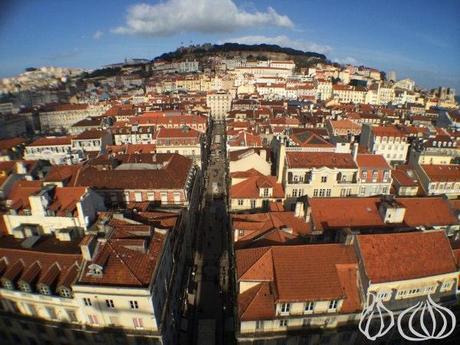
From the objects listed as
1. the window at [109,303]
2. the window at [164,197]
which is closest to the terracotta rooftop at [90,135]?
the window at [164,197]

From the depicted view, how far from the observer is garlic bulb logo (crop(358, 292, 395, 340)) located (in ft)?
100

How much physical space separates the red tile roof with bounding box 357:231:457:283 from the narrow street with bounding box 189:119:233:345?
2051 centimetres

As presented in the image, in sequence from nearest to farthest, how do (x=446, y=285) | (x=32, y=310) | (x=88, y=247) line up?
1. (x=88, y=247)
2. (x=32, y=310)
3. (x=446, y=285)

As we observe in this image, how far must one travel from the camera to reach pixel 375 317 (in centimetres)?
3131

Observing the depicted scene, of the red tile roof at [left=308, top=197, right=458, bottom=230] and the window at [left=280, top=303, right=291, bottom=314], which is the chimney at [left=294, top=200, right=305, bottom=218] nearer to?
the red tile roof at [left=308, top=197, right=458, bottom=230]

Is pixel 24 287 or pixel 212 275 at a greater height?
pixel 24 287

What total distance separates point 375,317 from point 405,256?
7.63 metres

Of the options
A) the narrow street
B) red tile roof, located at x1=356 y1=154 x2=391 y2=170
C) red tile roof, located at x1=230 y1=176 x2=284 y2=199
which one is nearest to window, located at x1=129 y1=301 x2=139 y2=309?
the narrow street

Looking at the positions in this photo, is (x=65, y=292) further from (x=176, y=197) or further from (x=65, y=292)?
(x=176, y=197)

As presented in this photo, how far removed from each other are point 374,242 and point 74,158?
205 ft

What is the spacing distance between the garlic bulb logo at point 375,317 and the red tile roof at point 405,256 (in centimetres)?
271

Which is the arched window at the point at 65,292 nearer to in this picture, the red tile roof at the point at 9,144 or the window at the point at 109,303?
the window at the point at 109,303

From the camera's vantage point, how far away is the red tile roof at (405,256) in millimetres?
31344
